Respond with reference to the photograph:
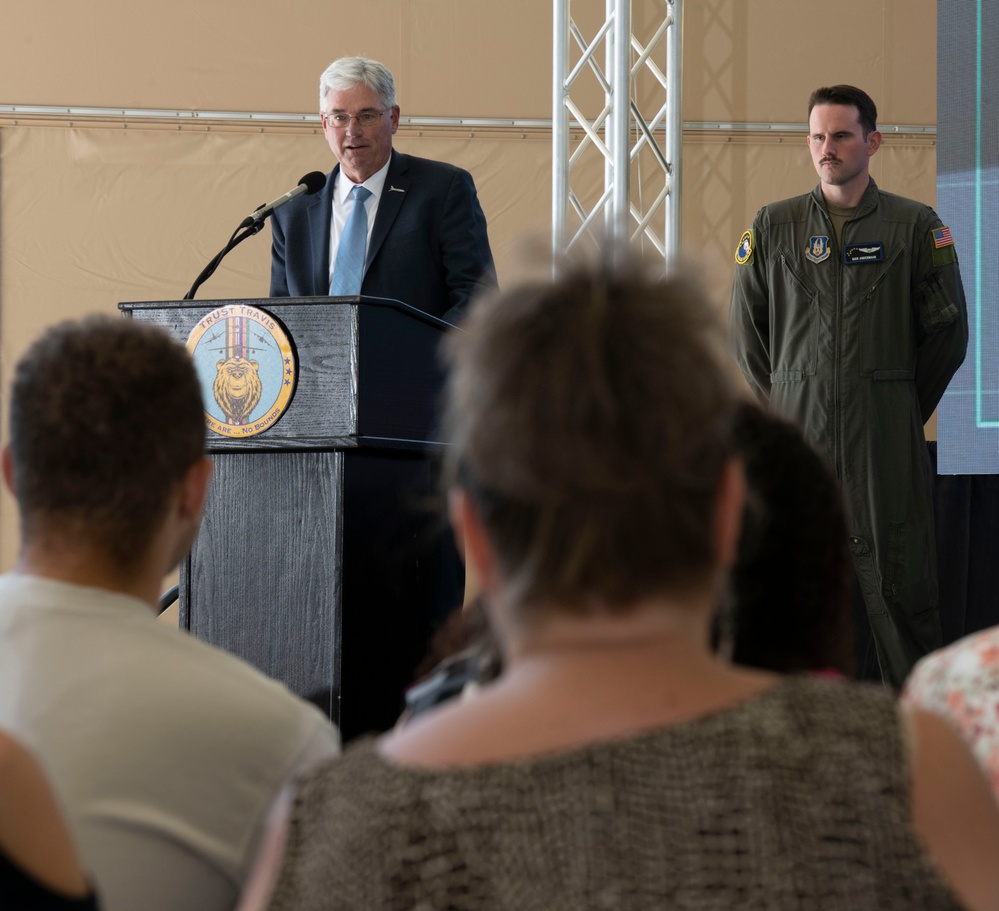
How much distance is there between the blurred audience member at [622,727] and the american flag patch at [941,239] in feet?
9.52

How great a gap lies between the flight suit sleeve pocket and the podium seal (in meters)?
1.90

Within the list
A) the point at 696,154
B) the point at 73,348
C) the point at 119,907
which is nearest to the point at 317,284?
the point at 73,348

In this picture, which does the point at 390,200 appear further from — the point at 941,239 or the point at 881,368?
the point at 941,239

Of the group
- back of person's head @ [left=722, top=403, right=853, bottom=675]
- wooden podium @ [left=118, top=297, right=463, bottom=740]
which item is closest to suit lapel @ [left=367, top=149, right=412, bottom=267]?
wooden podium @ [left=118, top=297, right=463, bottom=740]

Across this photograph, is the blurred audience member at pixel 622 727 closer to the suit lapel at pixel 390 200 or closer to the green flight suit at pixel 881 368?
the suit lapel at pixel 390 200

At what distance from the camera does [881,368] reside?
321 cm

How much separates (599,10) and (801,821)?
4.90m

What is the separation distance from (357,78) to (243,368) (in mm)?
1115

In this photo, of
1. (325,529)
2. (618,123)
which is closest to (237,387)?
(325,529)

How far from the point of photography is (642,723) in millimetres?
570

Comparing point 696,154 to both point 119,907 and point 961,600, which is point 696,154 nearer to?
point 961,600

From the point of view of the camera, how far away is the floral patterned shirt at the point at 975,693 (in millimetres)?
880

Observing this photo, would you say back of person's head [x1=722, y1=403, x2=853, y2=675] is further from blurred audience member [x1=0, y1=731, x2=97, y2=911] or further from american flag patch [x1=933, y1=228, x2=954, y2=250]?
american flag patch [x1=933, y1=228, x2=954, y2=250]

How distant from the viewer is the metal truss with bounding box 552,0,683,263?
3.84 m
